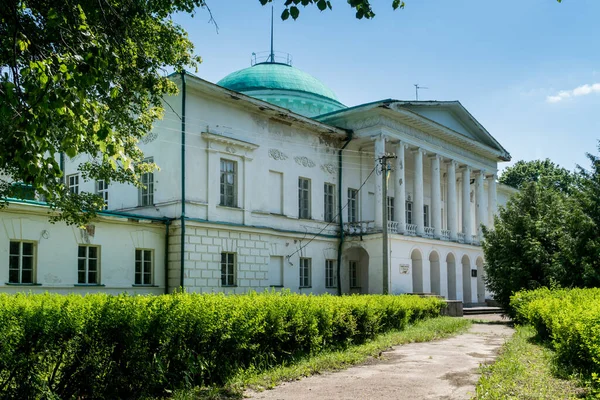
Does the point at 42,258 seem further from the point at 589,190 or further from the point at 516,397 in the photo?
the point at 589,190

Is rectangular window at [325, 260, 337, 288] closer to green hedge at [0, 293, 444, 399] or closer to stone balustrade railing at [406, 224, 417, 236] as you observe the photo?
stone balustrade railing at [406, 224, 417, 236]

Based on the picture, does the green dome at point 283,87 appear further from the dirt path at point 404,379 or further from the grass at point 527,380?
the grass at point 527,380

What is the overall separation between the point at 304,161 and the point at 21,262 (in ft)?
44.0

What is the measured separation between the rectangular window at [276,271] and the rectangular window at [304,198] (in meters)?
2.60

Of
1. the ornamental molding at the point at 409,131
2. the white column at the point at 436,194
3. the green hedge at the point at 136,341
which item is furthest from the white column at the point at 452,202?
the green hedge at the point at 136,341

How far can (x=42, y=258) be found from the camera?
1731 cm

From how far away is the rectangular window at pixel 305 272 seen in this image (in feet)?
87.4

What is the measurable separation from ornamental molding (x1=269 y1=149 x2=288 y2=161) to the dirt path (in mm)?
13137

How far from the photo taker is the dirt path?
27.1 feet

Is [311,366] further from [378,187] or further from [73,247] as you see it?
[378,187]

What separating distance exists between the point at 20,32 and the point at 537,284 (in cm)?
1987

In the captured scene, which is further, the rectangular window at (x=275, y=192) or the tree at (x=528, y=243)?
the rectangular window at (x=275, y=192)

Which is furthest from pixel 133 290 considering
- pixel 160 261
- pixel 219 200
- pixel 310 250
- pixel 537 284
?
pixel 537 284

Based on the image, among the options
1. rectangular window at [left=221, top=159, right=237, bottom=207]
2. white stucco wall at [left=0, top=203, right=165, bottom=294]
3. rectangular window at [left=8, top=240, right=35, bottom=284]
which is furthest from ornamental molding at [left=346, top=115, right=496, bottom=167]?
rectangular window at [left=8, top=240, right=35, bottom=284]
